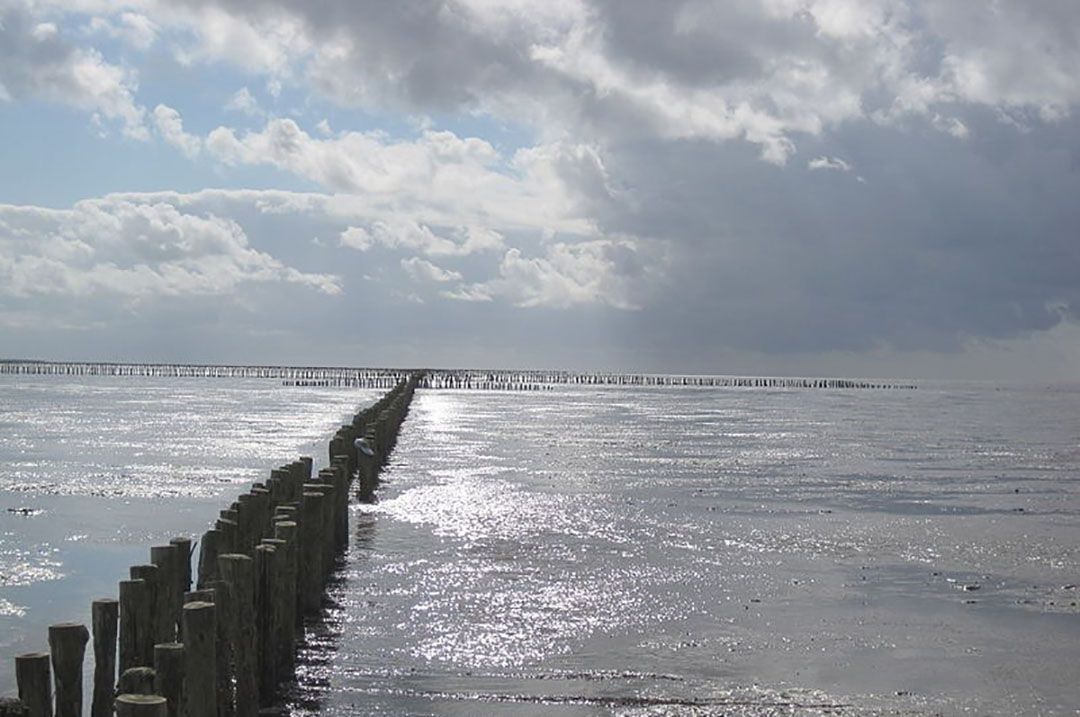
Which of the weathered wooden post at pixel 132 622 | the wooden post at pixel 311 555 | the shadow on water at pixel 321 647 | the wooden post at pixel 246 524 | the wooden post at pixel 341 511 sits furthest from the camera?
the wooden post at pixel 341 511

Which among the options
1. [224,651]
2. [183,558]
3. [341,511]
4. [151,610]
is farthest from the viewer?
[341,511]

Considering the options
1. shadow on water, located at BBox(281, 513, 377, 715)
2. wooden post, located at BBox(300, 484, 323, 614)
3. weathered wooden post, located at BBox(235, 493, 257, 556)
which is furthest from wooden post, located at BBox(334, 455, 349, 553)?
wooden post, located at BBox(300, 484, 323, 614)

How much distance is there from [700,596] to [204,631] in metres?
7.08

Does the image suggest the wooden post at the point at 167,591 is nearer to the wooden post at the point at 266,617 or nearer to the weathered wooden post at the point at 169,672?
the wooden post at the point at 266,617

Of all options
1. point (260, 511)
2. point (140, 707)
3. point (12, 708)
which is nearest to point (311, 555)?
point (260, 511)

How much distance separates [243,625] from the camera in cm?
856

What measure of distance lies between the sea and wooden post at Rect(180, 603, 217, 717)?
158cm

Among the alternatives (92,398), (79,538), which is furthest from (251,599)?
(92,398)

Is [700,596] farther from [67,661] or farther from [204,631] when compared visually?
[67,661]

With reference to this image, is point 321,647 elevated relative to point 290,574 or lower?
lower

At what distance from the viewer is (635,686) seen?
9516mm

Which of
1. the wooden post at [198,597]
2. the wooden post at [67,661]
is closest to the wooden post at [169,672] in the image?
the wooden post at [67,661]

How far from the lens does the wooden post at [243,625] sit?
833cm

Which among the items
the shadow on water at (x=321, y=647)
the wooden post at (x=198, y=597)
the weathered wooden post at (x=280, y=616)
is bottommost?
the shadow on water at (x=321, y=647)
